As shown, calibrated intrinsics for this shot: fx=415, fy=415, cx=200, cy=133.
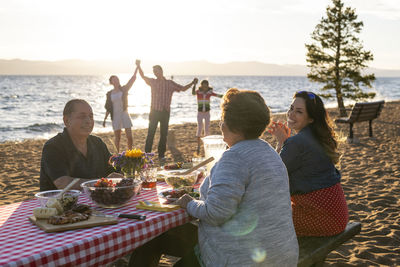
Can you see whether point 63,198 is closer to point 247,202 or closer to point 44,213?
point 44,213

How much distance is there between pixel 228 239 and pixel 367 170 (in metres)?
6.36

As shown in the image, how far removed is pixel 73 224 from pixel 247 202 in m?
0.89

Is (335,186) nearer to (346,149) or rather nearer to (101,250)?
(101,250)

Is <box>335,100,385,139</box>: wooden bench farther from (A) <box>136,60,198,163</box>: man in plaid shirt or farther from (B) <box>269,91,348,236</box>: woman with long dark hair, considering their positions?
(B) <box>269,91,348,236</box>: woman with long dark hair

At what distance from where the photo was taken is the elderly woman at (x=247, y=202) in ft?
6.81

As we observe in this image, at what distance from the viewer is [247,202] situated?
211cm

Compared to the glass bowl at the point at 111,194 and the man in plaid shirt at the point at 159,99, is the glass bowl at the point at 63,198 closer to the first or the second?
the glass bowl at the point at 111,194

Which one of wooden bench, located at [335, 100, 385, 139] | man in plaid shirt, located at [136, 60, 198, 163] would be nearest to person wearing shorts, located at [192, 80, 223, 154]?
man in plaid shirt, located at [136, 60, 198, 163]

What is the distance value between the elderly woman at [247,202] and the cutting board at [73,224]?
0.48 metres

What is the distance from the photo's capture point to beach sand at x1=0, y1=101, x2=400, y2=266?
4219 millimetres

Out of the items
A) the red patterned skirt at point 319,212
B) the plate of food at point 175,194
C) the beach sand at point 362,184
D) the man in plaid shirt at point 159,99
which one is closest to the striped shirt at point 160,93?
the man in plaid shirt at point 159,99

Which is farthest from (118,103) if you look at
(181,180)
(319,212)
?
→ (319,212)

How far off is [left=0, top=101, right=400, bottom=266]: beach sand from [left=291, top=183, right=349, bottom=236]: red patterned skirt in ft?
3.42

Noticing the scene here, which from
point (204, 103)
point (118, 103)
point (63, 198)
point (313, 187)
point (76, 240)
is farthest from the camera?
point (204, 103)
